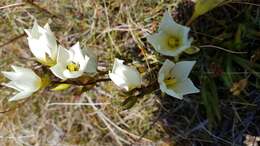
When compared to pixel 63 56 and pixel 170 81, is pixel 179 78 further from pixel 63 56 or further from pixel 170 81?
pixel 63 56

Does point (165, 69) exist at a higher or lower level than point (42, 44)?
lower

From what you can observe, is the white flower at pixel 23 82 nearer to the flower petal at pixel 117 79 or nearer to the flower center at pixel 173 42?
the flower petal at pixel 117 79

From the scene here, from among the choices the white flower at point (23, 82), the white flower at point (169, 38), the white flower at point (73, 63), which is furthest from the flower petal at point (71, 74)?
the white flower at point (169, 38)

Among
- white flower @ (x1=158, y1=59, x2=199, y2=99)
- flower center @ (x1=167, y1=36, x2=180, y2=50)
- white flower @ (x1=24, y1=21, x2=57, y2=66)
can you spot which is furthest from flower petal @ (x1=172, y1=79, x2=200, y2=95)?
white flower @ (x1=24, y1=21, x2=57, y2=66)

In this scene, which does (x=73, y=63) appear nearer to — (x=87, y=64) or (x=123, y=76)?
(x=87, y=64)

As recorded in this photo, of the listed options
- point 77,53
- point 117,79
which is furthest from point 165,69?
point 77,53

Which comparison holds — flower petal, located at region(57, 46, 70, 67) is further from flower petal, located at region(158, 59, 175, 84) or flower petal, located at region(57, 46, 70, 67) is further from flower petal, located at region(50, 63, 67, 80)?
flower petal, located at region(158, 59, 175, 84)
